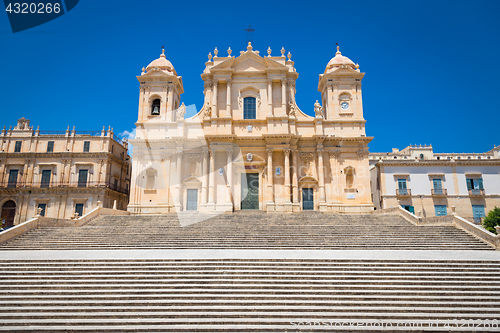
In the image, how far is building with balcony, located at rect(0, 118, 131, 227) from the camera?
31.3 meters

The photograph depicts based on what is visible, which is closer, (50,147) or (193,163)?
(193,163)

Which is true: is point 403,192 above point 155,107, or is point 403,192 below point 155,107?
below

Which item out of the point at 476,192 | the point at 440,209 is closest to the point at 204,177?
the point at 440,209

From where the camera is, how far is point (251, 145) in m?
27.8

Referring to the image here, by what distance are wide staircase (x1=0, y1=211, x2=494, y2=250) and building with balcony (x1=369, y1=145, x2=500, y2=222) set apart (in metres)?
12.1

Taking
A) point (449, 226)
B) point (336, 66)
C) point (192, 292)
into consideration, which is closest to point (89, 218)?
point (192, 292)

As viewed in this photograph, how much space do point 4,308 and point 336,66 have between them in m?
28.6

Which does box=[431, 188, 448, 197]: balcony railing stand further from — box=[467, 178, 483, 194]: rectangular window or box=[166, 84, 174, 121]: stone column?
box=[166, 84, 174, 121]: stone column

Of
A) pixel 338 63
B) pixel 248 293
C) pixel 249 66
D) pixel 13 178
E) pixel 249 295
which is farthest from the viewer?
pixel 13 178

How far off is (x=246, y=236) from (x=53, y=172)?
2429 centimetres

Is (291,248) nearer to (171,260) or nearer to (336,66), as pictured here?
(171,260)

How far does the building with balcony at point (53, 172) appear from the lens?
103 feet

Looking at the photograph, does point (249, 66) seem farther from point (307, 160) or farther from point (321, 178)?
point (321, 178)

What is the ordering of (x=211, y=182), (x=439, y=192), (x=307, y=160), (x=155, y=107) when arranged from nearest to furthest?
(x=211, y=182) → (x=307, y=160) → (x=155, y=107) → (x=439, y=192)
